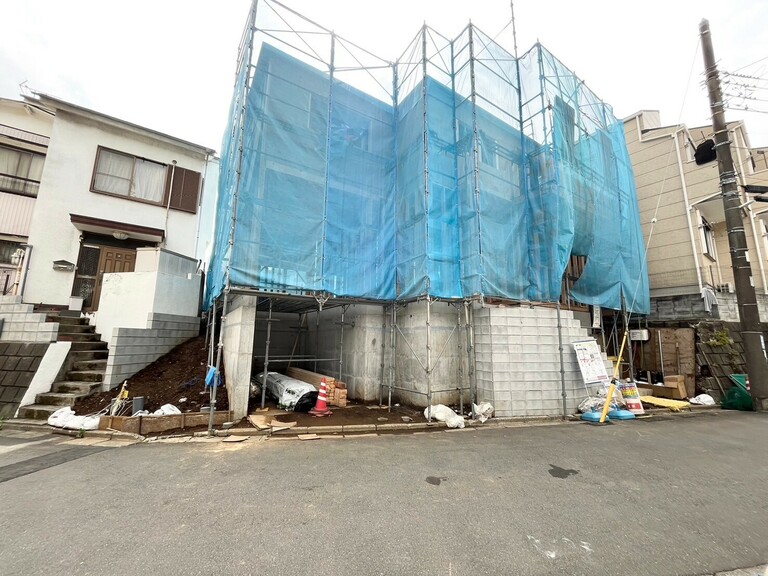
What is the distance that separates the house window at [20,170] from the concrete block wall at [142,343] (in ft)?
27.5

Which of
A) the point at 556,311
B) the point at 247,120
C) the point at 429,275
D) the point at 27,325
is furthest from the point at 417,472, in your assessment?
the point at 27,325

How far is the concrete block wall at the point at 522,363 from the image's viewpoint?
7.04 meters

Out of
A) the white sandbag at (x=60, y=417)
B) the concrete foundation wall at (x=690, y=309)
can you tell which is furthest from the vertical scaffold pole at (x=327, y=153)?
the concrete foundation wall at (x=690, y=309)

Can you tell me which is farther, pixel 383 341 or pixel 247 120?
pixel 383 341

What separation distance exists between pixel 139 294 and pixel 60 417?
344 cm

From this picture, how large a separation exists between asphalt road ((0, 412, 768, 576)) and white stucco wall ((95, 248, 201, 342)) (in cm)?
389

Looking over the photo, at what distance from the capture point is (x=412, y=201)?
8070mm

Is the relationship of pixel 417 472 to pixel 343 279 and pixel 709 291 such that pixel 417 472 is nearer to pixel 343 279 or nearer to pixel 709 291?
pixel 343 279

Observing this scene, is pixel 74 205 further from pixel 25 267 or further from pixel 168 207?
pixel 168 207

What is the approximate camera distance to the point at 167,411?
239 inches

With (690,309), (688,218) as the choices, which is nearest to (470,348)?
(690,309)

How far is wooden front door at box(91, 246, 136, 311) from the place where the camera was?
1072 centimetres

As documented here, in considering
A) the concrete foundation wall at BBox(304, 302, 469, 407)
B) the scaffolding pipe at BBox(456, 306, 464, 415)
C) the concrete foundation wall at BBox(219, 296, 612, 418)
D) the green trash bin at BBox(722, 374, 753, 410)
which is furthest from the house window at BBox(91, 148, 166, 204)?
the green trash bin at BBox(722, 374, 753, 410)

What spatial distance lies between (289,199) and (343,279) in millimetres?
2215
